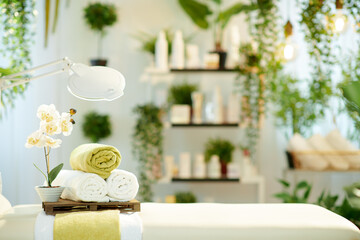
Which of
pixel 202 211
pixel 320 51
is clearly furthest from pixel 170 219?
pixel 320 51

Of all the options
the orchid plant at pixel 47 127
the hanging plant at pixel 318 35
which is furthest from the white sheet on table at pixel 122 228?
the hanging plant at pixel 318 35

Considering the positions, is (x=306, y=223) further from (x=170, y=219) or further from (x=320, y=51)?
(x=320, y=51)

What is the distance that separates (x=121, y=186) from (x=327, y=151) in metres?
2.54

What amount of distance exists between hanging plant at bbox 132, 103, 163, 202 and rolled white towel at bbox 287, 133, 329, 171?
1118mm

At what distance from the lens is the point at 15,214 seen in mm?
1881

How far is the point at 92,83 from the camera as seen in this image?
1.76 m

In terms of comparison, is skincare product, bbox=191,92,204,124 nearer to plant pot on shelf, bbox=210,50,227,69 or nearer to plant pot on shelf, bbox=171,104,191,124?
plant pot on shelf, bbox=171,104,191,124

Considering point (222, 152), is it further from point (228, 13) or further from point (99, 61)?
point (99, 61)

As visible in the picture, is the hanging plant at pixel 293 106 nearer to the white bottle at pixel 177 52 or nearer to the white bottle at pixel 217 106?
the white bottle at pixel 217 106

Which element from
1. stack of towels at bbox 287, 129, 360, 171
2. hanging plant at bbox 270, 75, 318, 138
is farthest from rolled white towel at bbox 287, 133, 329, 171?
hanging plant at bbox 270, 75, 318, 138

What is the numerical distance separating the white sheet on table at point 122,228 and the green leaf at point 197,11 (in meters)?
2.95

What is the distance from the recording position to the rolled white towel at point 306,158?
157 inches

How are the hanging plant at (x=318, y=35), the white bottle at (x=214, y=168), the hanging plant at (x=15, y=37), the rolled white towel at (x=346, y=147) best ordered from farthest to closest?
the white bottle at (x=214, y=168), the rolled white towel at (x=346, y=147), the hanging plant at (x=318, y=35), the hanging plant at (x=15, y=37)

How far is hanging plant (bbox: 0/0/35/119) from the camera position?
3.04 metres
